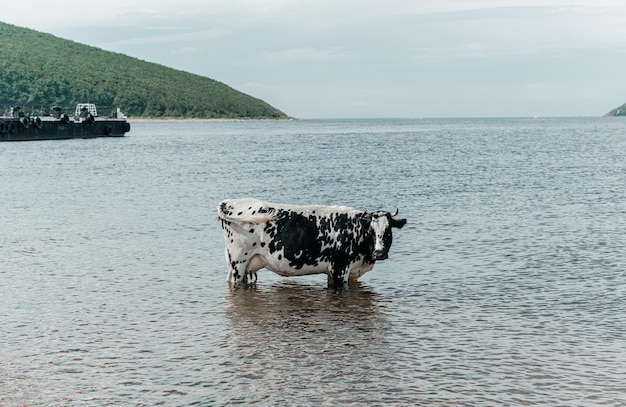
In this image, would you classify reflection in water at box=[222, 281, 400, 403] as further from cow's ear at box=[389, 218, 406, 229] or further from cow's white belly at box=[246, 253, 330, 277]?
cow's ear at box=[389, 218, 406, 229]

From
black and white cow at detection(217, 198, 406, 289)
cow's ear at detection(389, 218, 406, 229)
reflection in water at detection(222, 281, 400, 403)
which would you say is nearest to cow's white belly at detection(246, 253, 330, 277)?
black and white cow at detection(217, 198, 406, 289)

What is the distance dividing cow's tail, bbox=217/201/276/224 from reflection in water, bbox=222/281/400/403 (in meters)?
1.26

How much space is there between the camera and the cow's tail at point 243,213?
13.4 metres

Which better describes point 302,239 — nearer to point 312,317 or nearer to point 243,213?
point 243,213

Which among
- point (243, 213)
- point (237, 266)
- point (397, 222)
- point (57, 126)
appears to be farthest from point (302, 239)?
point (57, 126)

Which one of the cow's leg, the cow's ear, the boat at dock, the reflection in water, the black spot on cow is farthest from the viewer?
the boat at dock

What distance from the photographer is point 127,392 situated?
861cm

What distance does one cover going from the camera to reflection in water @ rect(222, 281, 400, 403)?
28.8 ft

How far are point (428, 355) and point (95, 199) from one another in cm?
2270

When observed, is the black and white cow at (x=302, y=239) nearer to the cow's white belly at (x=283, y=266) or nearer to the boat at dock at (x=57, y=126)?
the cow's white belly at (x=283, y=266)

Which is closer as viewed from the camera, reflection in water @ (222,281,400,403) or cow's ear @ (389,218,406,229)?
reflection in water @ (222,281,400,403)

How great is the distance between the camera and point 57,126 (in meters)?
116

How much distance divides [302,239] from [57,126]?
109107 mm

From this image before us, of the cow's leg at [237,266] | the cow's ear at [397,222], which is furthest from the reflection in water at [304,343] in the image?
the cow's ear at [397,222]
